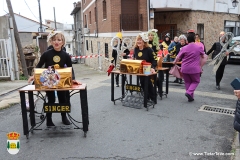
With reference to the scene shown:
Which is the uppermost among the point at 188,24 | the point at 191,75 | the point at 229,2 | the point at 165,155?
the point at 229,2

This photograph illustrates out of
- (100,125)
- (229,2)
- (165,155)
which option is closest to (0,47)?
(100,125)

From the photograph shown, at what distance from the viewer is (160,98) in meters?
6.59

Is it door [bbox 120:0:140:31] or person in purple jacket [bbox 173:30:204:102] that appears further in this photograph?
door [bbox 120:0:140:31]

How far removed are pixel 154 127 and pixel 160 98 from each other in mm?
2147

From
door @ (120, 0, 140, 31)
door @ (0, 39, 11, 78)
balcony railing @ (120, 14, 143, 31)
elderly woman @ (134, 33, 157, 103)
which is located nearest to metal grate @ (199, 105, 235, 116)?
elderly woman @ (134, 33, 157, 103)

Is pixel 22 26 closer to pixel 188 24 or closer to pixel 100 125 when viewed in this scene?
pixel 188 24

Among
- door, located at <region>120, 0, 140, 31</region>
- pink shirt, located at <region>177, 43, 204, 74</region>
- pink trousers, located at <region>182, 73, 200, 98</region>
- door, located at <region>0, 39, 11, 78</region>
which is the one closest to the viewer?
pink shirt, located at <region>177, 43, 204, 74</region>

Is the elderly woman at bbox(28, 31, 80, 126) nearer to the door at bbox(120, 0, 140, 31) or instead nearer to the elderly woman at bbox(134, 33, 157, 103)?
the elderly woman at bbox(134, 33, 157, 103)

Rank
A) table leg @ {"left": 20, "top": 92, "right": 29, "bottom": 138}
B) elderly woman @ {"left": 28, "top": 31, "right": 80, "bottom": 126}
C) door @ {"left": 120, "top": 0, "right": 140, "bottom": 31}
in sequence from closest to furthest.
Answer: table leg @ {"left": 20, "top": 92, "right": 29, "bottom": 138} < elderly woman @ {"left": 28, "top": 31, "right": 80, "bottom": 126} < door @ {"left": 120, "top": 0, "right": 140, "bottom": 31}

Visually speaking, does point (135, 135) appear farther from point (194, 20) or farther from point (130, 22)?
point (194, 20)

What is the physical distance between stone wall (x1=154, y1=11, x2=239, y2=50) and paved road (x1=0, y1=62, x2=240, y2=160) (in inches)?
420

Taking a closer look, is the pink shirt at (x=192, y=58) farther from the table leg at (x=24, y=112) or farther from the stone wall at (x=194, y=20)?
the stone wall at (x=194, y=20)

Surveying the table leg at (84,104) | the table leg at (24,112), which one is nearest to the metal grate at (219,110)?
the table leg at (84,104)

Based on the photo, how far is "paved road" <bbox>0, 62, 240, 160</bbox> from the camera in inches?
140
